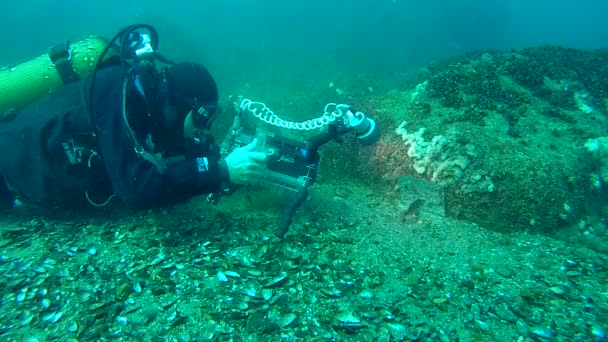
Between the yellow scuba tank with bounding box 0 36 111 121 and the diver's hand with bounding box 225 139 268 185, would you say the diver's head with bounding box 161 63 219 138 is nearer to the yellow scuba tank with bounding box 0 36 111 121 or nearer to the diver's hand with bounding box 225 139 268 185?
the diver's hand with bounding box 225 139 268 185

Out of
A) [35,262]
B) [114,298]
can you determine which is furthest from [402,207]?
[35,262]

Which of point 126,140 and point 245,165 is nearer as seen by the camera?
point 126,140

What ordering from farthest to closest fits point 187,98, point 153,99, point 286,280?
point 187,98 < point 153,99 < point 286,280

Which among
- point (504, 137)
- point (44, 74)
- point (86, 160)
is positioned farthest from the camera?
point (504, 137)

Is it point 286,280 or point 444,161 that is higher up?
point 444,161

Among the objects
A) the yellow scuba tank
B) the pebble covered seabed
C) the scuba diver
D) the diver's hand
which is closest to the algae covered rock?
the pebble covered seabed

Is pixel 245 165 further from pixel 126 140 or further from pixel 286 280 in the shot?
pixel 286 280

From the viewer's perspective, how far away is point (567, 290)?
3.84 metres

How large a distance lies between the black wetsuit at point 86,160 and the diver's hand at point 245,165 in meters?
0.17

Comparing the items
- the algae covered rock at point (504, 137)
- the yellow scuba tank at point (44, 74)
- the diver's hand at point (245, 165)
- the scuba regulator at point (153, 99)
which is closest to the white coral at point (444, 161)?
the algae covered rock at point (504, 137)

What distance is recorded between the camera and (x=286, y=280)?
12.7ft

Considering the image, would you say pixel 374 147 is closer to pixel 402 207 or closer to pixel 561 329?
pixel 402 207

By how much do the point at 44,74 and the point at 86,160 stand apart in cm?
201

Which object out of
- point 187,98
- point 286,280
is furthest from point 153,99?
point 286,280
